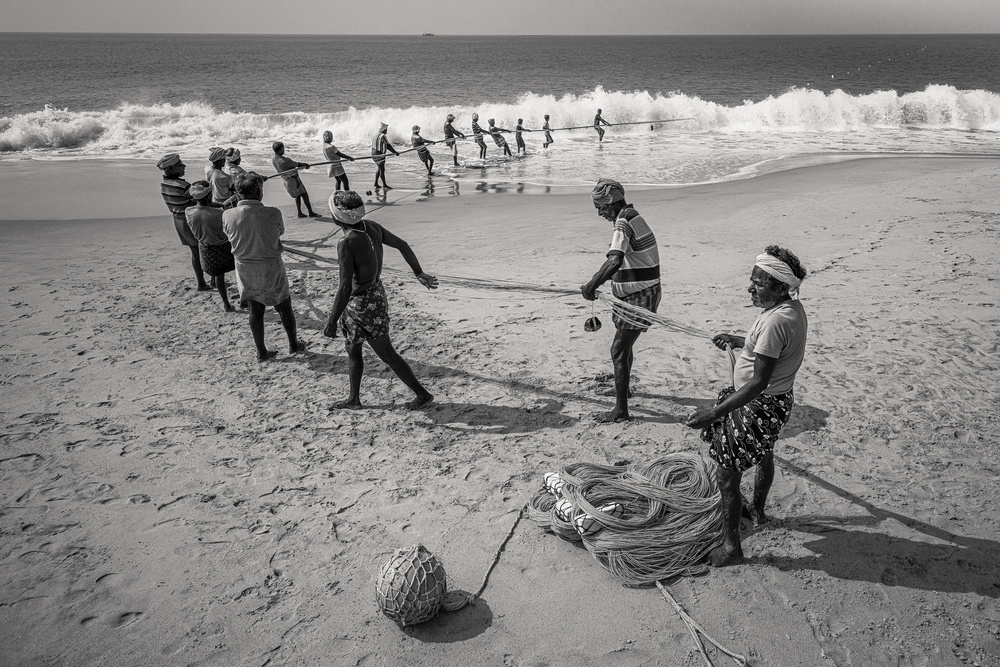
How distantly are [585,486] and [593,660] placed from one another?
99 centimetres

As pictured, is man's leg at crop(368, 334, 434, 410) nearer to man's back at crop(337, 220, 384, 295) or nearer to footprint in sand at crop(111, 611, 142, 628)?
man's back at crop(337, 220, 384, 295)

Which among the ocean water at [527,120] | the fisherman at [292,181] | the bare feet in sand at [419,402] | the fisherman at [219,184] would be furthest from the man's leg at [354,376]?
the ocean water at [527,120]

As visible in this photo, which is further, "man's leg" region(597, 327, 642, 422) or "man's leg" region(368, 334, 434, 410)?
"man's leg" region(368, 334, 434, 410)

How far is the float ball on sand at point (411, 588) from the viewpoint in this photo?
10.3ft

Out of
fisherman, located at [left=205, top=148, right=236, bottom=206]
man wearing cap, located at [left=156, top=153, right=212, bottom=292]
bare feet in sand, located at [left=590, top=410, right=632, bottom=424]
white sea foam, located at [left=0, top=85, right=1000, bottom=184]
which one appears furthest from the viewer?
white sea foam, located at [left=0, top=85, right=1000, bottom=184]

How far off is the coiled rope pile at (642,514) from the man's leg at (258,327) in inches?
130

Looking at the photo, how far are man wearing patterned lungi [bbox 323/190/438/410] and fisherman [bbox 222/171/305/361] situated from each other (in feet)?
3.81

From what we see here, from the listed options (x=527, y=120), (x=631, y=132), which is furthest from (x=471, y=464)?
(x=527, y=120)

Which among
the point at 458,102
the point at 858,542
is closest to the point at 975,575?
the point at 858,542

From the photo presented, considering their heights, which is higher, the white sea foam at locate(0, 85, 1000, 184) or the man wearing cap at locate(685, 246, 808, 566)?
the white sea foam at locate(0, 85, 1000, 184)

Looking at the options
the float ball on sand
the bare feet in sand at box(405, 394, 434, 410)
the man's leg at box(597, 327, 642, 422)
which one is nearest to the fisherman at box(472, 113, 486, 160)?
the bare feet in sand at box(405, 394, 434, 410)

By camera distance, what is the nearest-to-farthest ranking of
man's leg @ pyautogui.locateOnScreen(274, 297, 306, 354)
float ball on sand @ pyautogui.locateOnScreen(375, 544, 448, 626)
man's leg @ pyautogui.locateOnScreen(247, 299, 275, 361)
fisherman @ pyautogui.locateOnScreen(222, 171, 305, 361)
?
float ball on sand @ pyautogui.locateOnScreen(375, 544, 448, 626), fisherman @ pyautogui.locateOnScreen(222, 171, 305, 361), man's leg @ pyautogui.locateOnScreen(247, 299, 275, 361), man's leg @ pyautogui.locateOnScreen(274, 297, 306, 354)

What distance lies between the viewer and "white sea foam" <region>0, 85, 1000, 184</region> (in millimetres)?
18234

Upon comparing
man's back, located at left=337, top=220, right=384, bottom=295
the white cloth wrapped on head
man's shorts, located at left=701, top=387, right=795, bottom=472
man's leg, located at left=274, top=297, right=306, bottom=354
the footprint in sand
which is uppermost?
the white cloth wrapped on head
